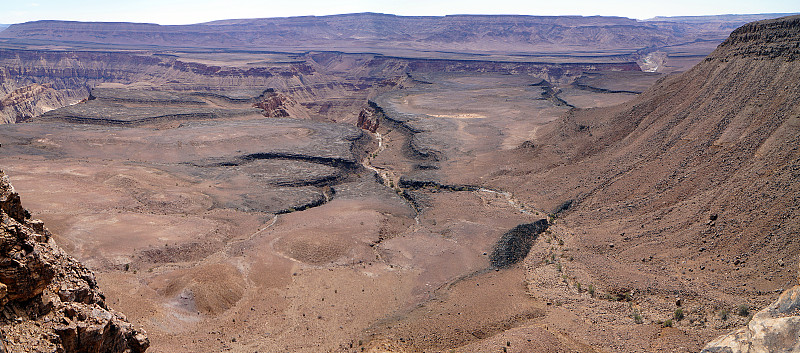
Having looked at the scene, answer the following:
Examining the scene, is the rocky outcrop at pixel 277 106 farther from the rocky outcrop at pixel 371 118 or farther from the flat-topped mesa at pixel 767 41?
the flat-topped mesa at pixel 767 41

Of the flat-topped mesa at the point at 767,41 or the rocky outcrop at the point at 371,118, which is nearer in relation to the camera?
the flat-topped mesa at the point at 767,41

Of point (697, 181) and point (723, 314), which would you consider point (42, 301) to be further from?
point (697, 181)

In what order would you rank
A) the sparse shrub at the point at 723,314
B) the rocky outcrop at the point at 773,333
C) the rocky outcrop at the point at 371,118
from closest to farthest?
the rocky outcrop at the point at 773,333 < the sparse shrub at the point at 723,314 < the rocky outcrop at the point at 371,118

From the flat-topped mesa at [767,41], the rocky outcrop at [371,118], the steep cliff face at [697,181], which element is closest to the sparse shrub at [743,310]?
the steep cliff face at [697,181]

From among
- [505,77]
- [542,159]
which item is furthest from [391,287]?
[505,77]

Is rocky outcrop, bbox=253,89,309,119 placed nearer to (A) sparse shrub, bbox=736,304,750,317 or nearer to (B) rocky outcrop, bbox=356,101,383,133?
(B) rocky outcrop, bbox=356,101,383,133

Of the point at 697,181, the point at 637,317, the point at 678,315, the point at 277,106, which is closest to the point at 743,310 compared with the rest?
the point at 678,315
